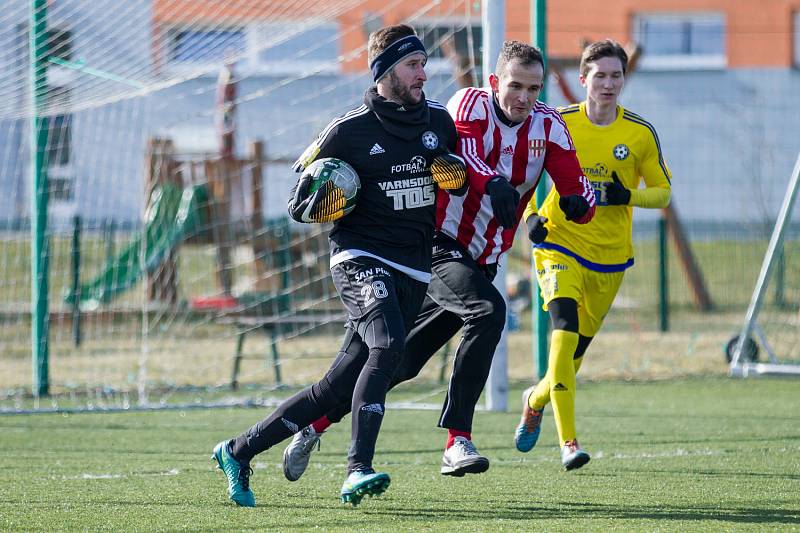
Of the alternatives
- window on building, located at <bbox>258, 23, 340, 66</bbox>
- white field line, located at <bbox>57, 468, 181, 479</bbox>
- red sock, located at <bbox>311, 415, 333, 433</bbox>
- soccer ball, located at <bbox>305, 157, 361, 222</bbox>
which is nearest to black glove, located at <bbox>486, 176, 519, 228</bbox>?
soccer ball, located at <bbox>305, 157, 361, 222</bbox>

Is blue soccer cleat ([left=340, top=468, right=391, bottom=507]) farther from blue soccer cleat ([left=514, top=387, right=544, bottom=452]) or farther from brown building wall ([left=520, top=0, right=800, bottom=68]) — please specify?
brown building wall ([left=520, top=0, right=800, bottom=68])

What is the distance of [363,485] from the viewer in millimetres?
4383

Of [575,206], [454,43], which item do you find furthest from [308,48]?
[575,206]

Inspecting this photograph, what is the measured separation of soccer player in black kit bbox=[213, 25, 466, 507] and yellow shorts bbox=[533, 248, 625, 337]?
1285 millimetres

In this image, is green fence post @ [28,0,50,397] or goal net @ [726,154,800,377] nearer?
goal net @ [726,154,800,377]

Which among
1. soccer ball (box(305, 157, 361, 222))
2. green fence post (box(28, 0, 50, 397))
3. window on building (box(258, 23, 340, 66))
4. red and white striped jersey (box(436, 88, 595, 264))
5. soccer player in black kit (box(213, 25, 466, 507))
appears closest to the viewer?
soccer ball (box(305, 157, 361, 222))

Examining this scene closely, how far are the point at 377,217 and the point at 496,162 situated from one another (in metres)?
0.84

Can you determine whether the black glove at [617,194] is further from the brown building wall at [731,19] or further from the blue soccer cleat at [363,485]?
the brown building wall at [731,19]

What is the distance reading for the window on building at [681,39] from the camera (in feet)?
76.6

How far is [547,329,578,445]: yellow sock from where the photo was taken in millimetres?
5805

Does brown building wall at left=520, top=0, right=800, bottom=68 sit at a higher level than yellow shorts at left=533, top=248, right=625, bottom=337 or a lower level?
higher

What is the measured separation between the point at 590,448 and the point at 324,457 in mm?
1536

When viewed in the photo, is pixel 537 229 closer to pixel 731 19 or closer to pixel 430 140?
pixel 430 140

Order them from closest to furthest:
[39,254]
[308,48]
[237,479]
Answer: [237,479] < [39,254] < [308,48]
